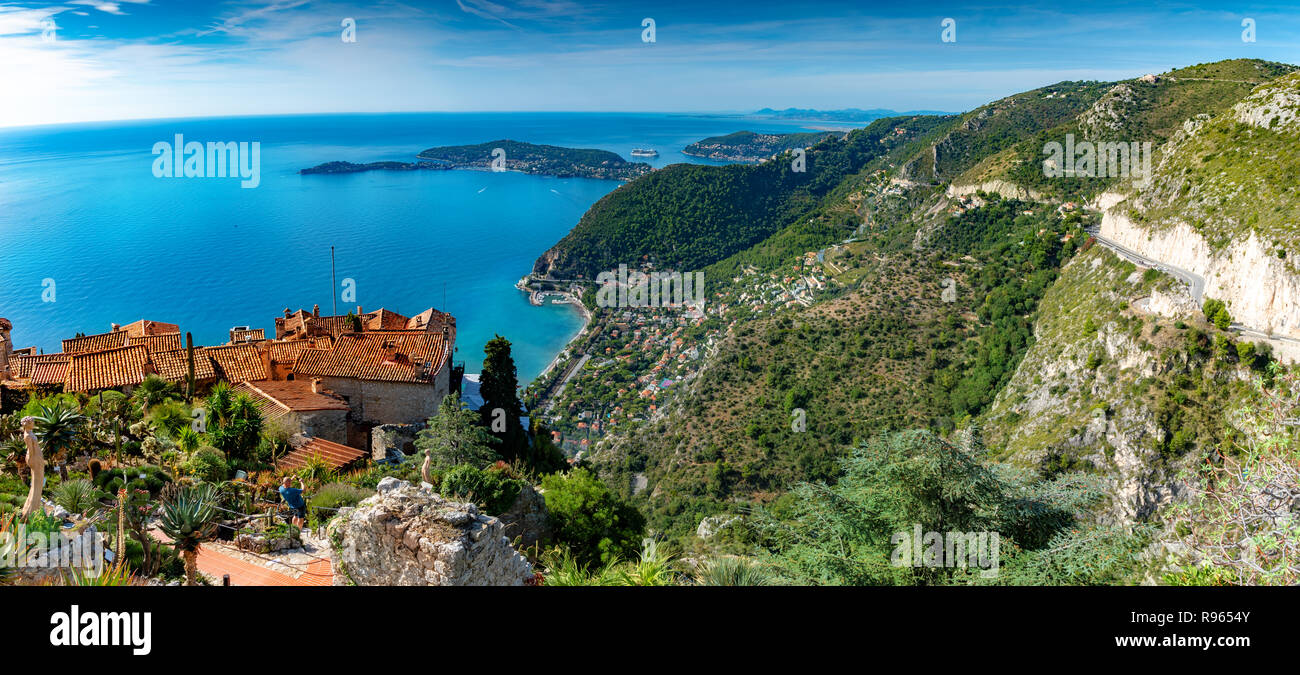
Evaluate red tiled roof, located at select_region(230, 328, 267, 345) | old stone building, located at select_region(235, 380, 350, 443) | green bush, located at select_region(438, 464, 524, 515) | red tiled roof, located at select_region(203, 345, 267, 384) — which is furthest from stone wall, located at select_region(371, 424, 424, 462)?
red tiled roof, located at select_region(230, 328, 267, 345)

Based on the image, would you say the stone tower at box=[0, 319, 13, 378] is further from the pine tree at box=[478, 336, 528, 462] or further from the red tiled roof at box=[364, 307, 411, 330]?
the pine tree at box=[478, 336, 528, 462]

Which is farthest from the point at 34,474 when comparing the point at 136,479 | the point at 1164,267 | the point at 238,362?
the point at 1164,267

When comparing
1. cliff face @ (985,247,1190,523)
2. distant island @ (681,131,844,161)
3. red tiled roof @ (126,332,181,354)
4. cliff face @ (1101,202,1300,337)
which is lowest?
cliff face @ (985,247,1190,523)

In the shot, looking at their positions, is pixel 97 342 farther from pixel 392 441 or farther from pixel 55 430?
pixel 55 430
